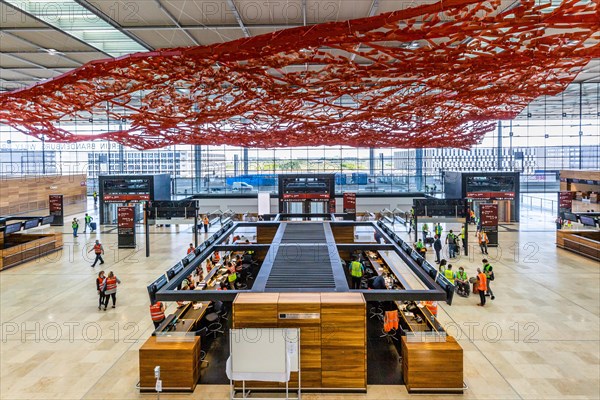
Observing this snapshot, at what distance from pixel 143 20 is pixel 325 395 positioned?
9878 millimetres

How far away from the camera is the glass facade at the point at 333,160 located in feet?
105

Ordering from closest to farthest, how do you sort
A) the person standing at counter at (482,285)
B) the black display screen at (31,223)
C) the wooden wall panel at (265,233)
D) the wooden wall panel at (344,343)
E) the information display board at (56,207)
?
the wooden wall panel at (344,343), the person standing at counter at (482,285), the wooden wall panel at (265,233), the black display screen at (31,223), the information display board at (56,207)

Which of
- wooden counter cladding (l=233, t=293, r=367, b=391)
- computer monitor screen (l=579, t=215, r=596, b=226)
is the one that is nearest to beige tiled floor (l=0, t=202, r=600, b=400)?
wooden counter cladding (l=233, t=293, r=367, b=391)

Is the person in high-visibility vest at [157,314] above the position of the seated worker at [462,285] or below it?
above

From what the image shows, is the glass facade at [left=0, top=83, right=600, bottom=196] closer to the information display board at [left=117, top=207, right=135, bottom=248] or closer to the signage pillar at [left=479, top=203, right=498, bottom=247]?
the information display board at [left=117, top=207, right=135, bottom=248]

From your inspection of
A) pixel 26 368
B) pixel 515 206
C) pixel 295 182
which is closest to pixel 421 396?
pixel 26 368

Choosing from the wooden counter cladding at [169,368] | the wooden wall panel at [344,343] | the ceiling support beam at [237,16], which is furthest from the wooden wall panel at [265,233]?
the wooden wall panel at [344,343]

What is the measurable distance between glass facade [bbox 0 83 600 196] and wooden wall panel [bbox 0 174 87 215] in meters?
1.78

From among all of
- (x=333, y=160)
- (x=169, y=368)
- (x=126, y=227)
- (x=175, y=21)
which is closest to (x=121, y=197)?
(x=126, y=227)

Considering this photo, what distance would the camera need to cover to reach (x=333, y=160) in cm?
3312

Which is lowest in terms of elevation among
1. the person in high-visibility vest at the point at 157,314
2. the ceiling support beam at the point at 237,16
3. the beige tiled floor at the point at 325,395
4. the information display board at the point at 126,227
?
the beige tiled floor at the point at 325,395

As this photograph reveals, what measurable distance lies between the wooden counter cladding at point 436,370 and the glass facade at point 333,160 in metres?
25.8

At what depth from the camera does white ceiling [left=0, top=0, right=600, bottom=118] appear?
9508mm

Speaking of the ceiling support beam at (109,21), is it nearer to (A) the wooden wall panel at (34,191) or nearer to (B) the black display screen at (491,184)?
(A) the wooden wall panel at (34,191)
